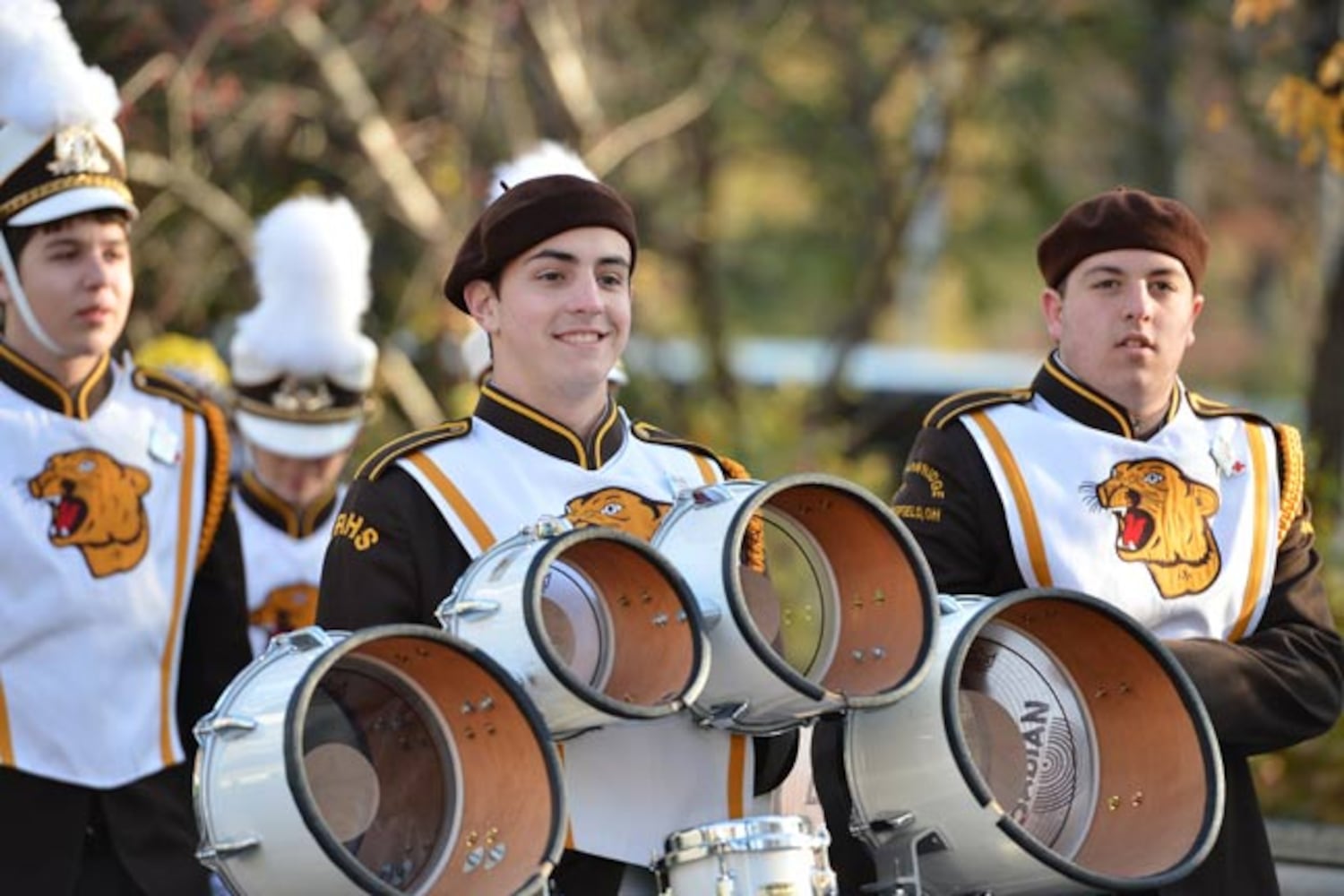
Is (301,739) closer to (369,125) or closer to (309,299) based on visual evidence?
(309,299)

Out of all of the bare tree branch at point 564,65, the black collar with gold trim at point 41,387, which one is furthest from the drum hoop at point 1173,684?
the bare tree branch at point 564,65

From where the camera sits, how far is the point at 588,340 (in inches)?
178

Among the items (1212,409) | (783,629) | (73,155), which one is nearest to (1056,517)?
(1212,409)

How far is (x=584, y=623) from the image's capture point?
418 centimetres

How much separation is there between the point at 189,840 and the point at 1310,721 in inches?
90.3

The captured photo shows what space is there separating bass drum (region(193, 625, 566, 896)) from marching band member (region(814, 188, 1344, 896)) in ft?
4.02

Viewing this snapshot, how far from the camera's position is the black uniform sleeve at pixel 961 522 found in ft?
16.2

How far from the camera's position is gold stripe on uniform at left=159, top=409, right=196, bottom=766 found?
552 centimetres

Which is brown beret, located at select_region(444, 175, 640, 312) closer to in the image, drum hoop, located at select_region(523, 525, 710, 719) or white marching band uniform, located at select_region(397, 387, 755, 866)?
white marching band uniform, located at select_region(397, 387, 755, 866)

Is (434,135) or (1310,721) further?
(434,135)

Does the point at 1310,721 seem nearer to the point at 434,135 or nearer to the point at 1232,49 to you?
the point at 434,135

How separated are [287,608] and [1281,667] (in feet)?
12.5

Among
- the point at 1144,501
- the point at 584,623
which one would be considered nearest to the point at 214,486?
the point at 584,623

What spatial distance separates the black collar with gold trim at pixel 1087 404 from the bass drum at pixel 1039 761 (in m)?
0.75
